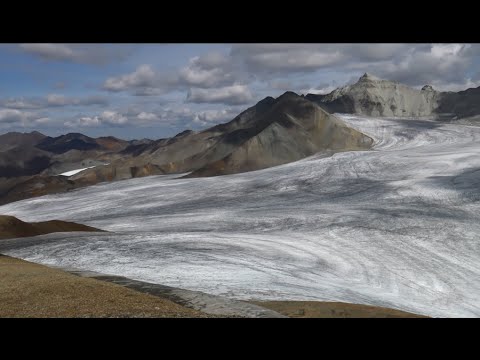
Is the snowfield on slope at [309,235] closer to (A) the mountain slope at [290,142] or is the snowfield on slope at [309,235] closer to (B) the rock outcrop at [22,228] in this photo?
(B) the rock outcrop at [22,228]

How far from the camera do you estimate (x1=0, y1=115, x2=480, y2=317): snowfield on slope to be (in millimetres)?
17328

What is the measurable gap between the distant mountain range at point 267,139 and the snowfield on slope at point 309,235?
15.2 m

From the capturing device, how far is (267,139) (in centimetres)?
6819

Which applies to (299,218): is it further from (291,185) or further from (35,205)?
(35,205)

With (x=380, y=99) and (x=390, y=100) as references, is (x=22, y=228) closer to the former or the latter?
(x=380, y=99)

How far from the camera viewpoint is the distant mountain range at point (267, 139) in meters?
67.2

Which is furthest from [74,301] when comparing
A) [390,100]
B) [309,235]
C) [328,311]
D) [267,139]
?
[390,100]

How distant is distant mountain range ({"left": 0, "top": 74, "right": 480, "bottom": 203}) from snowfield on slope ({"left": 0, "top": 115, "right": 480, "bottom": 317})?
1522 cm

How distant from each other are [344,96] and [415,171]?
7017cm

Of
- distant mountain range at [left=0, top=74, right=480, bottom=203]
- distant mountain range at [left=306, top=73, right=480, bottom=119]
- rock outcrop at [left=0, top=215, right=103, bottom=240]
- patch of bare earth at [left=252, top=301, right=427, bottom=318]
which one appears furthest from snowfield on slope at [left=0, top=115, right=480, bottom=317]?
distant mountain range at [left=306, top=73, right=480, bottom=119]

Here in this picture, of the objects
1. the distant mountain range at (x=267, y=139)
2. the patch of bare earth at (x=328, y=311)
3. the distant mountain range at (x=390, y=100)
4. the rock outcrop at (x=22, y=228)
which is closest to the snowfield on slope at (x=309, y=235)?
the patch of bare earth at (x=328, y=311)

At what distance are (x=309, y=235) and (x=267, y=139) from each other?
140 feet
